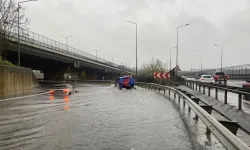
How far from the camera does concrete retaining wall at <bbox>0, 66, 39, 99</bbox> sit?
78.6ft

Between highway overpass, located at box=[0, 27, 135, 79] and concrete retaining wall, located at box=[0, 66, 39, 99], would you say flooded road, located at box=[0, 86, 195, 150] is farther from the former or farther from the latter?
highway overpass, located at box=[0, 27, 135, 79]

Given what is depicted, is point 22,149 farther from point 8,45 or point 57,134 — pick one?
point 8,45

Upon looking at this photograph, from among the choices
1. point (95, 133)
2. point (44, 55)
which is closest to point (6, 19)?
point (44, 55)

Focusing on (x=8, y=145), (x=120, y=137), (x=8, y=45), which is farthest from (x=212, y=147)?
(x=8, y=45)

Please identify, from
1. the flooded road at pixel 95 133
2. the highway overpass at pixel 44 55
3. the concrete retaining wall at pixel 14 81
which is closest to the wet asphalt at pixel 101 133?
the flooded road at pixel 95 133

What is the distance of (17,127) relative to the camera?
9.69m

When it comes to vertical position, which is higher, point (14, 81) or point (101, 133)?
point (14, 81)

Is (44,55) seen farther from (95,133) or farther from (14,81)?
(95,133)

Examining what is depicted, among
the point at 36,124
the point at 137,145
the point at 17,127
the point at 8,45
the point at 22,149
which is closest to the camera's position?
the point at 22,149

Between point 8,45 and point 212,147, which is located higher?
point 8,45

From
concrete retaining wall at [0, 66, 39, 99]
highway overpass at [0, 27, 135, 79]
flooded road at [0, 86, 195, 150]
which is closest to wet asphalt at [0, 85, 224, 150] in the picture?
flooded road at [0, 86, 195, 150]

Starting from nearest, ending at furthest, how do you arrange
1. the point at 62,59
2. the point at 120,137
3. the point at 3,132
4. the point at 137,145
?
the point at 137,145, the point at 120,137, the point at 3,132, the point at 62,59

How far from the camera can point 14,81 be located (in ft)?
87.0

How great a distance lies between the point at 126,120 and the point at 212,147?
460cm
